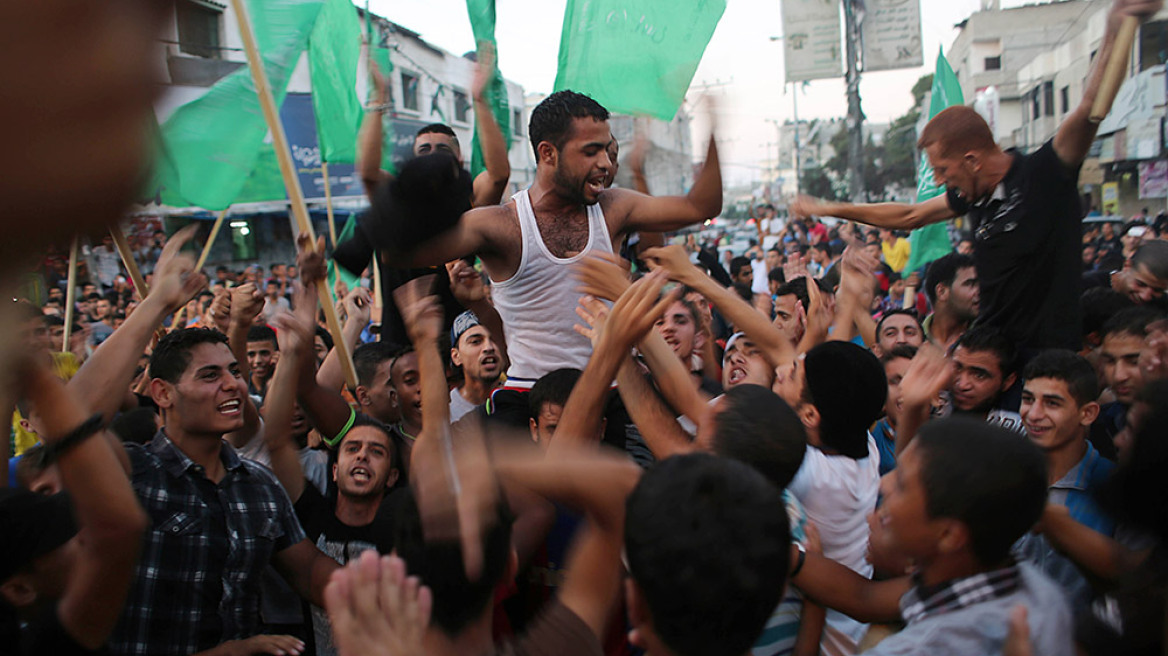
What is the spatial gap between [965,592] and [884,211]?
2844mm

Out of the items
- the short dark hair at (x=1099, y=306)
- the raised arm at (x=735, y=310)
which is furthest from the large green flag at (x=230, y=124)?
the short dark hair at (x=1099, y=306)

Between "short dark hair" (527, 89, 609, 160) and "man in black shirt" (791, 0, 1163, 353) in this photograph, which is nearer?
"short dark hair" (527, 89, 609, 160)

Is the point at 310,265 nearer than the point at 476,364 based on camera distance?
Yes

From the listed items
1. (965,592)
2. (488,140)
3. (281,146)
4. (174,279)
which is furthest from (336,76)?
(965,592)

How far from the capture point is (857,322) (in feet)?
17.5

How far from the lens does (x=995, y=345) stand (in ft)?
12.4

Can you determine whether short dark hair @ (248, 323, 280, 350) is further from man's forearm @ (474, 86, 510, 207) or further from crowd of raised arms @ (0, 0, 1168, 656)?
man's forearm @ (474, 86, 510, 207)

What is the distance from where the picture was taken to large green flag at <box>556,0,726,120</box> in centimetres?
444

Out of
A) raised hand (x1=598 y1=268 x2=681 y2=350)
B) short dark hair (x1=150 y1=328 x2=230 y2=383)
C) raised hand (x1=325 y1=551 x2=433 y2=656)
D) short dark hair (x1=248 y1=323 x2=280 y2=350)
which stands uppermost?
raised hand (x1=598 y1=268 x2=681 y2=350)

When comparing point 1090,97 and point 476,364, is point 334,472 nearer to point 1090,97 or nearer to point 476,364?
point 476,364

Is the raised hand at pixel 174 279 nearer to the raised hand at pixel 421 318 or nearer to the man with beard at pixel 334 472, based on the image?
the man with beard at pixel 334 472

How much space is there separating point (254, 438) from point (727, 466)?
309 cm

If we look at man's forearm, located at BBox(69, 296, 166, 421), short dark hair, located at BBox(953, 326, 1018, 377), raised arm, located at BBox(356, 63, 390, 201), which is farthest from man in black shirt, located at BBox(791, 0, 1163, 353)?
man's forearm, located at BBox(69, 296, 166, 421)

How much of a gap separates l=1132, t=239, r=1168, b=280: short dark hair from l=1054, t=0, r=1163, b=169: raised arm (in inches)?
70.7
